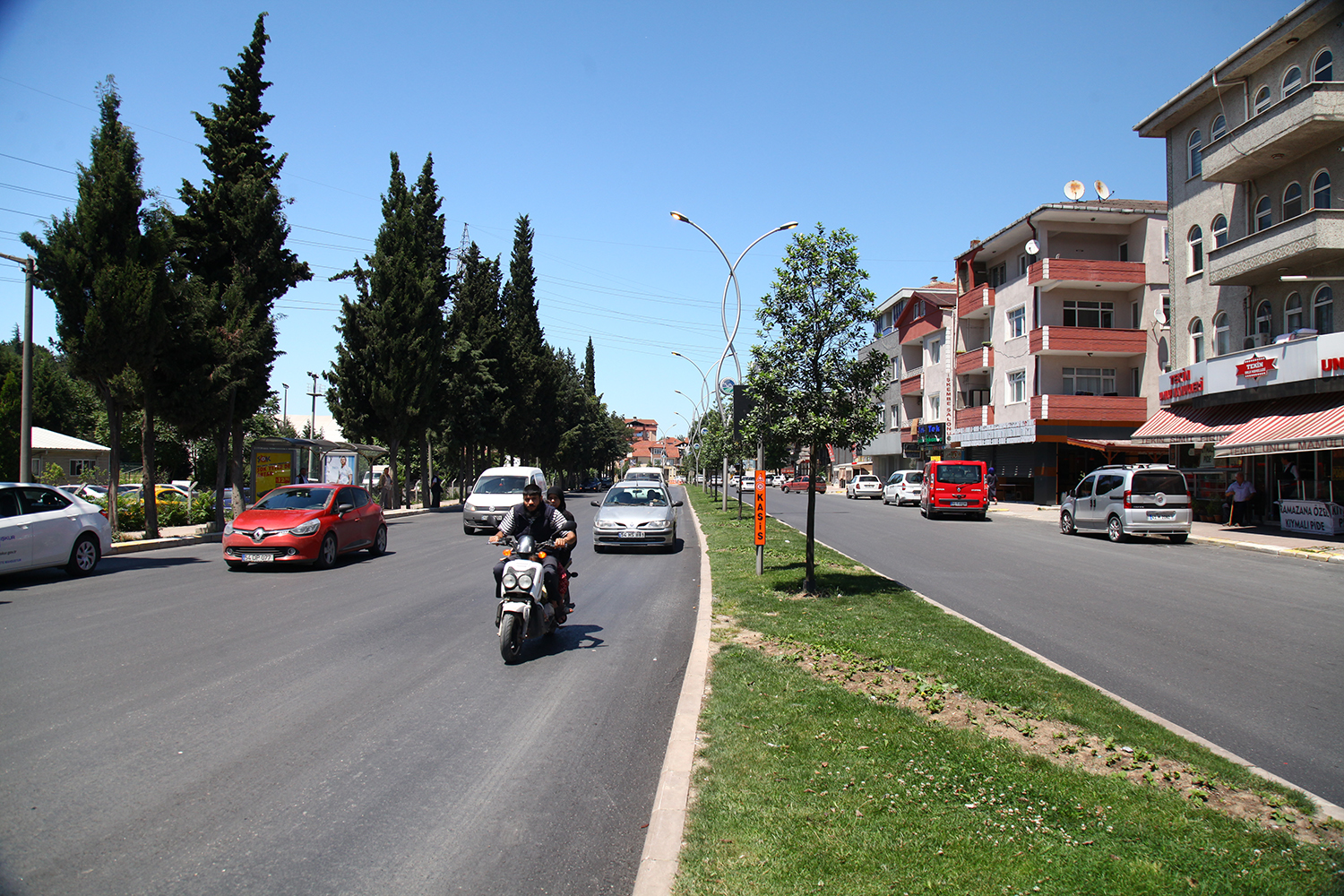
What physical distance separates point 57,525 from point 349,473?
23.8 metres

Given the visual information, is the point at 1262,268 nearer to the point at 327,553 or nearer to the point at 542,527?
the point at 542,527

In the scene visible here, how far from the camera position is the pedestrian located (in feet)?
78.6

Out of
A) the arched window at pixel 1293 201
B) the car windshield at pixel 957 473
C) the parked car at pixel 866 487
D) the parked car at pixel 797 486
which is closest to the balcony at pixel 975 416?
the parked car at pixel 866 487

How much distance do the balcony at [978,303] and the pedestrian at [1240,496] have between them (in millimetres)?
22330

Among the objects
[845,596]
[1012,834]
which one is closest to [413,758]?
[1012,834]

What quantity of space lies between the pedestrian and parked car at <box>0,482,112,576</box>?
28.0 m

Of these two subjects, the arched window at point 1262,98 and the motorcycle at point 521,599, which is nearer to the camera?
the motorcycle at point 521,599

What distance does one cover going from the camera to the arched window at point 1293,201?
2345 cm

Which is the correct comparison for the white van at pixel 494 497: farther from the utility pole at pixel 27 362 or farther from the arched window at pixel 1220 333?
the arched window at pixel 1220 333

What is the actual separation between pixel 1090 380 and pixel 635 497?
100ft

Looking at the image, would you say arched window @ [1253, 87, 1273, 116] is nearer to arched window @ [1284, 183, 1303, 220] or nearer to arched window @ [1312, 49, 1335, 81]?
arched window @ [1312, 49, 1335, 81]

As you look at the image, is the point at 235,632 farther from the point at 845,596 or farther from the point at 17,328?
the point at 17,328

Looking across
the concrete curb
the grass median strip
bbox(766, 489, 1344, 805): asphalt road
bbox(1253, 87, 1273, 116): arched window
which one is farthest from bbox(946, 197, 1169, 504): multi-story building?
the concrete curb

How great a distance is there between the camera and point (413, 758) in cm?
479
